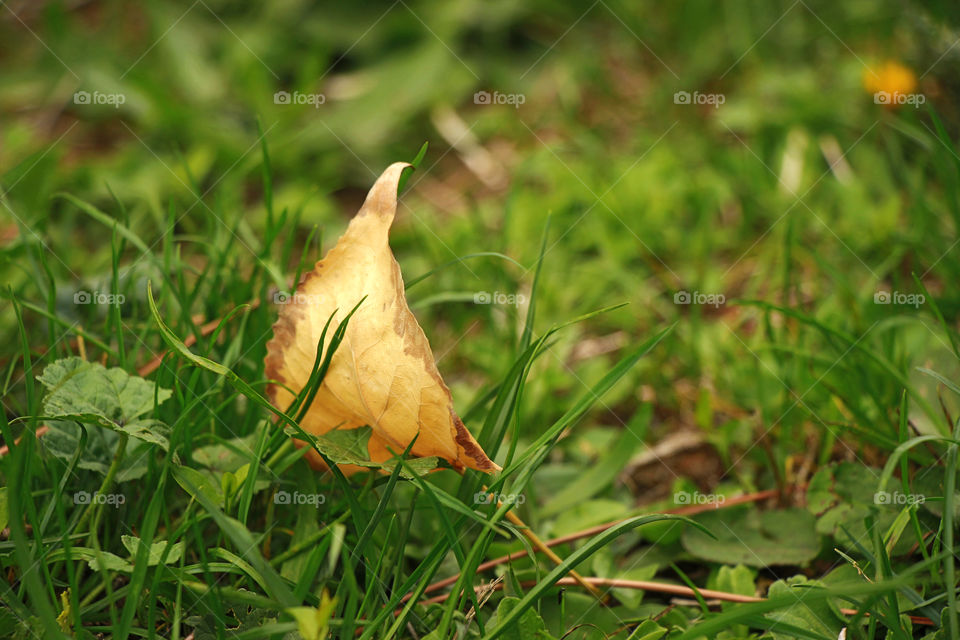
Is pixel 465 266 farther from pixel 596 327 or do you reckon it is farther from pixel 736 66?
pixel 736 66

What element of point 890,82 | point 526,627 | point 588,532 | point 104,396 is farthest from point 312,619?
point 890,82

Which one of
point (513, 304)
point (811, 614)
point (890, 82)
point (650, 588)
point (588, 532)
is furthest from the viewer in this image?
point (890, 82)

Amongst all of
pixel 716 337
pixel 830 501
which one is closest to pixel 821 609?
pixel 830 501

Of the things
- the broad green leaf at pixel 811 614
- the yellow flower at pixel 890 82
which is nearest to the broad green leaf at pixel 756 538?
the broad green leaf at pixel 811 614

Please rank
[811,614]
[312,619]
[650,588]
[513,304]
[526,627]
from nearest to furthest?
[312,619]
[526,627]
[811,614]
[650,588]
[513,304]

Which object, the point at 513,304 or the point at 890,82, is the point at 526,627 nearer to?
the point at 513,304

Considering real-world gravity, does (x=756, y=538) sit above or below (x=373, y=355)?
below

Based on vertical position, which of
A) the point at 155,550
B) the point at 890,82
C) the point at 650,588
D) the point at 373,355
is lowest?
the point at 650,588

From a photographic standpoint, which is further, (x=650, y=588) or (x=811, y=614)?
(x=650, y=588)
